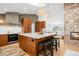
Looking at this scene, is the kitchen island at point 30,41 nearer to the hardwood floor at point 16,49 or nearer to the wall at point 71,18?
the hardwood floor at point 16,49

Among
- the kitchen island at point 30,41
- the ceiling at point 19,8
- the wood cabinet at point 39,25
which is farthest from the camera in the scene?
the kitchen island at point 30,41

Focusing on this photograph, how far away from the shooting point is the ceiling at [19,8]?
51.4 inches

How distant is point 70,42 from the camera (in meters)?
1.59

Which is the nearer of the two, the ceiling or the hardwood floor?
the ceiling

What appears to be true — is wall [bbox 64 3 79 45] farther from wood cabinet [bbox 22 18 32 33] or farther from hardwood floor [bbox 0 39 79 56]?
wood cabinet [bbox 22 18 32 33]

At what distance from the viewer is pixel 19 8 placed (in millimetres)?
1382

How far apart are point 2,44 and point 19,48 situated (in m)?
0.31

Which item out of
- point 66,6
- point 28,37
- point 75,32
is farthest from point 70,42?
point 28,37

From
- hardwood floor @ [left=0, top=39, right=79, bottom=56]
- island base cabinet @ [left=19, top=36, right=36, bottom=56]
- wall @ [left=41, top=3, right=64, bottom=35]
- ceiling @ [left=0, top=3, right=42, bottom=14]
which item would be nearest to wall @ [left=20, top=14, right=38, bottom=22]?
ceiling @ [left=0, top=3, right=42, bottom=14]

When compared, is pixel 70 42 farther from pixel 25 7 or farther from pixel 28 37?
pixel 25 7

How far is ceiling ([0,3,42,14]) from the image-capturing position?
4.28 feet

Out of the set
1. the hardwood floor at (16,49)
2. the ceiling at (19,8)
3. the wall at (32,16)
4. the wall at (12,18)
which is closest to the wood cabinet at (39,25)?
the wall at (32,16)

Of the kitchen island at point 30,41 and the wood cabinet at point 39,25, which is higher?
the wood cabinet at point 39,25

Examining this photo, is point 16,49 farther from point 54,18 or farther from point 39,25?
point 54,18
